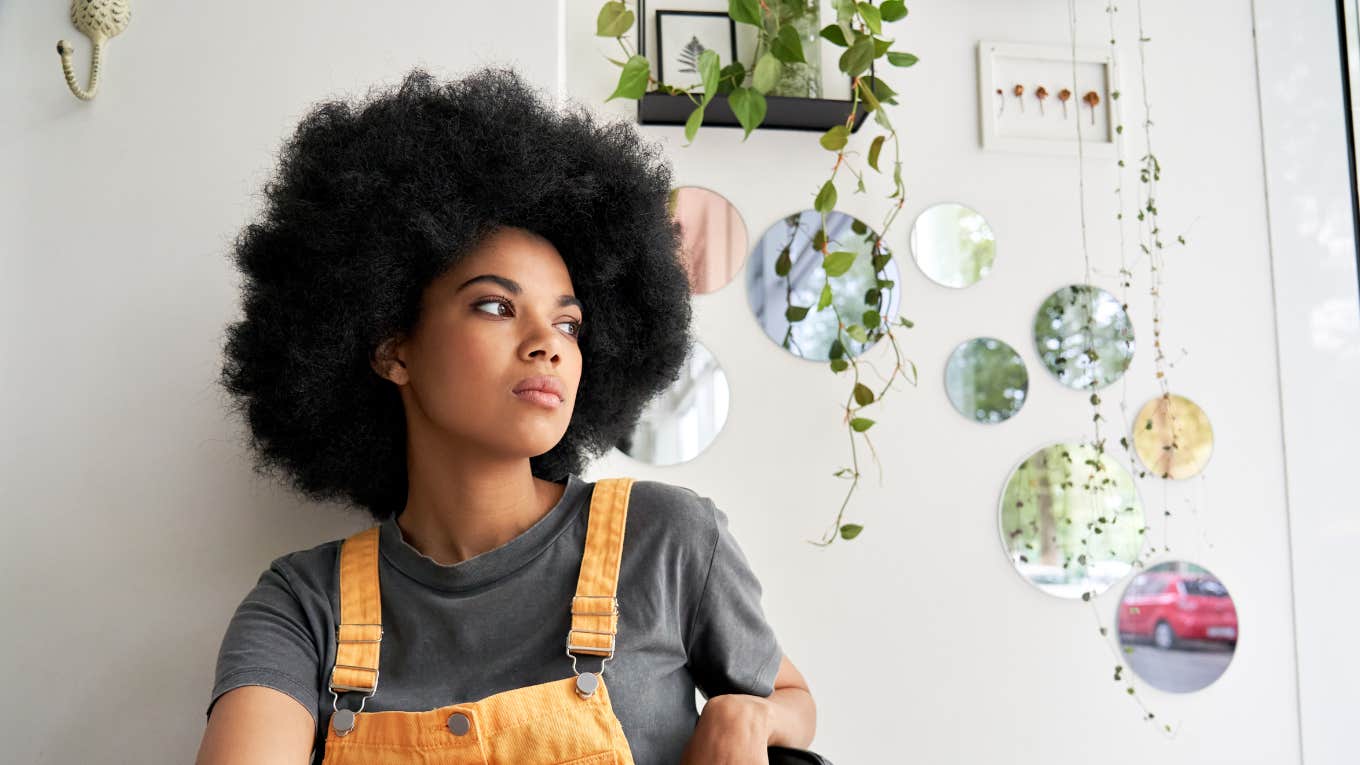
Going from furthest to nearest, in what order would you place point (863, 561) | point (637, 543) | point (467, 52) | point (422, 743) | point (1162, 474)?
point (1162, 474) → point (863, 561) → point (467, 52) → point (637, 543) → point (422, 743)

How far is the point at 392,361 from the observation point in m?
1.34

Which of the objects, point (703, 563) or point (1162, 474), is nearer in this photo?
point (703, 563)

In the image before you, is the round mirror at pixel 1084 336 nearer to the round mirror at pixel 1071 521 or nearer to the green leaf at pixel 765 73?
the round mirror at pixel 1071 521

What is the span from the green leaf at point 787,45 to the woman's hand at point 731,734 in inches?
37.6

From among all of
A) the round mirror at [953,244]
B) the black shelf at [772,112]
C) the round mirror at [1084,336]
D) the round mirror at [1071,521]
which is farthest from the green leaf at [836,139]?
the round mirror at [1071,521]

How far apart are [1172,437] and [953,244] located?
1.97 ft

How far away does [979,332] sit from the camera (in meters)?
2.02

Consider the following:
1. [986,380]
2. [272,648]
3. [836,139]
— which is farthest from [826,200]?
[272,648]

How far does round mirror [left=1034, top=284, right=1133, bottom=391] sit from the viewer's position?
204 cm

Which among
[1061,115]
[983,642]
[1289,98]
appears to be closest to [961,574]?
[983,642]

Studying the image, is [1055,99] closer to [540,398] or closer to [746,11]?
[746,11]

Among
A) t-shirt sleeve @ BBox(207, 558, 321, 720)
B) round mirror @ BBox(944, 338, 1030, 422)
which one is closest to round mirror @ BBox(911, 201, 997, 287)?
round mirror @ BBox(944, 338, 1030, 422)

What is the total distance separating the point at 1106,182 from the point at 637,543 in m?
1.36

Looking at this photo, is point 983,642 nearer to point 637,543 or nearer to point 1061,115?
point 637,543
